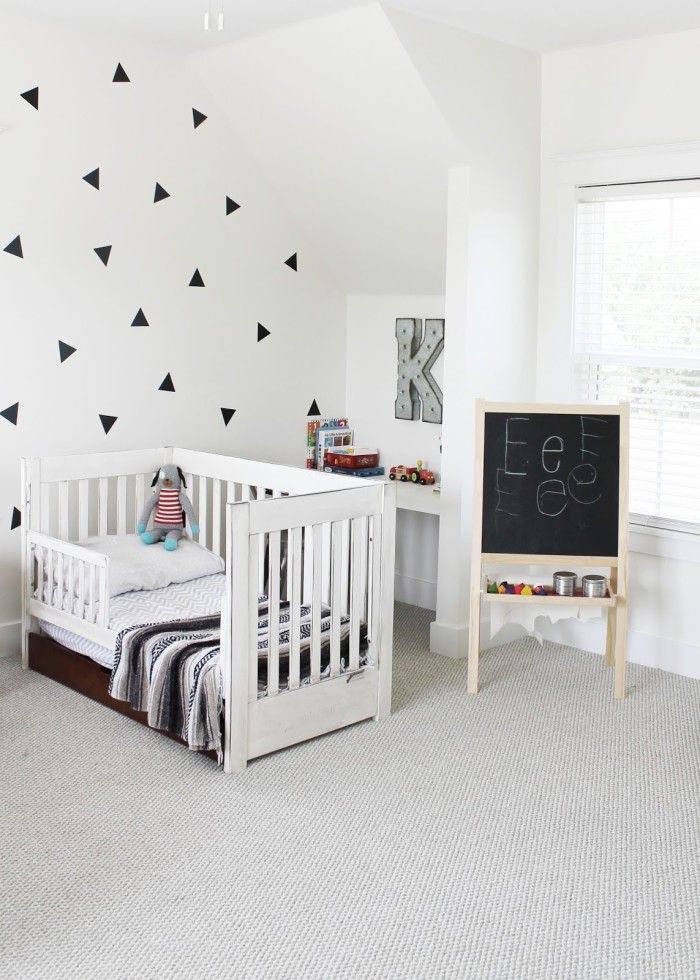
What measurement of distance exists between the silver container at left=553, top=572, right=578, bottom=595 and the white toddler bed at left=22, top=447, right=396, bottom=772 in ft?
2.09

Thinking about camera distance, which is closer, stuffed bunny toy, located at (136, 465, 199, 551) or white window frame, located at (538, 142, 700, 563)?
white window frame, located at (538, 142, 700, 563)

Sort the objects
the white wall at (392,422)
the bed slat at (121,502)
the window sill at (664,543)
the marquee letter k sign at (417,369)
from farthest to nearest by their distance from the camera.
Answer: the white wall at (392,422)
the marquee letter k sign at (417,369)
the bed slat at (121,502)
the window sill at (664,543)

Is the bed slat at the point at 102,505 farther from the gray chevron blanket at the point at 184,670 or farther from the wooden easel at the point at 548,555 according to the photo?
the wooden easel at the point at 548,555

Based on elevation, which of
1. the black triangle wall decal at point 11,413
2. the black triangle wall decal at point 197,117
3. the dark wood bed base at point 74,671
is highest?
the black triangle wall decal at point 197,117

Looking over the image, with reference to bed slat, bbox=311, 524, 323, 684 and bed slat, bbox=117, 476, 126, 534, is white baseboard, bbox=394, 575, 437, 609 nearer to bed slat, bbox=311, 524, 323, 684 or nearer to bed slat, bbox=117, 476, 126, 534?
bed slat, bbox=117, 476, 126, 534

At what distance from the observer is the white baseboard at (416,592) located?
462cm

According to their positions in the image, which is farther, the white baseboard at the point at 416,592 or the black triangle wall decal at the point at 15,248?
the white baseboard at the point at 416,592

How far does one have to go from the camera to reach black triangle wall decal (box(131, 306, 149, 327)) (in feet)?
13.1

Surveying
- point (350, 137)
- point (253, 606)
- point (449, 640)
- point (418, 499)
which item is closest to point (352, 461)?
point (418, 499)

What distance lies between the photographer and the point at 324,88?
3637 mm

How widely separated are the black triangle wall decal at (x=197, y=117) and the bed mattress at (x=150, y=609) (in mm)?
1831

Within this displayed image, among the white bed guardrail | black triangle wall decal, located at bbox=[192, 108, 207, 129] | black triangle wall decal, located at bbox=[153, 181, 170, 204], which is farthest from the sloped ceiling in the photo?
the white bed guardrail

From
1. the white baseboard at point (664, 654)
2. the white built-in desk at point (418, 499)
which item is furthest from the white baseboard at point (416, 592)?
the white baseboard at point (664, 654)

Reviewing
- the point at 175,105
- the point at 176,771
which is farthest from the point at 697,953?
the point at 175,105
